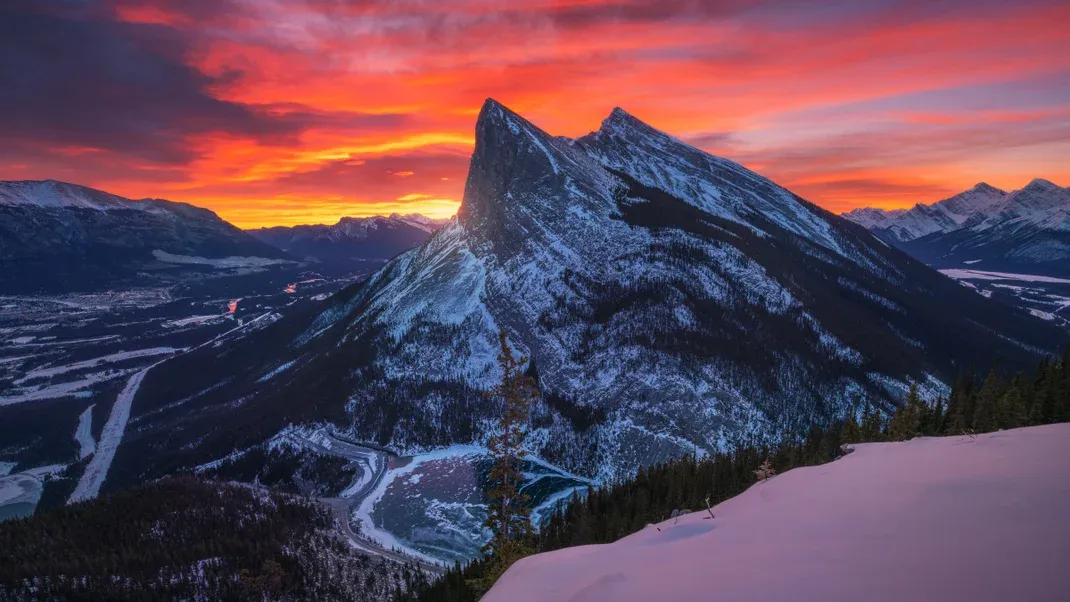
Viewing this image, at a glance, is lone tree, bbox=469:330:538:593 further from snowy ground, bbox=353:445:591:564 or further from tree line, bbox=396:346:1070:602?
snowy ground, bbox=353:445:591:564

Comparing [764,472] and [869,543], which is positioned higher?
[869,543]

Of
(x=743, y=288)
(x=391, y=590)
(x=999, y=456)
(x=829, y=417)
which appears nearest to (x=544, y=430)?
(x=391, y=590)

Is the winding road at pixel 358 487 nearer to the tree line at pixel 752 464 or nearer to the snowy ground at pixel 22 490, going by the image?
the tree line at pixel 752 464

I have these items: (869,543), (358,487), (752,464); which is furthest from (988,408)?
(358,487)

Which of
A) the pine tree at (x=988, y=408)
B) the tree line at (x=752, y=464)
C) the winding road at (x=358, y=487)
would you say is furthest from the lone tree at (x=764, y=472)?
the winding road at (x=358, y=487)

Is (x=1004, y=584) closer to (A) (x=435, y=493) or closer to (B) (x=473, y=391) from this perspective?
(A) (x=435, y=493)

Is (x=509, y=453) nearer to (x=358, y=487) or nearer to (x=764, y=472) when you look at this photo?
(x=764, y=472)
